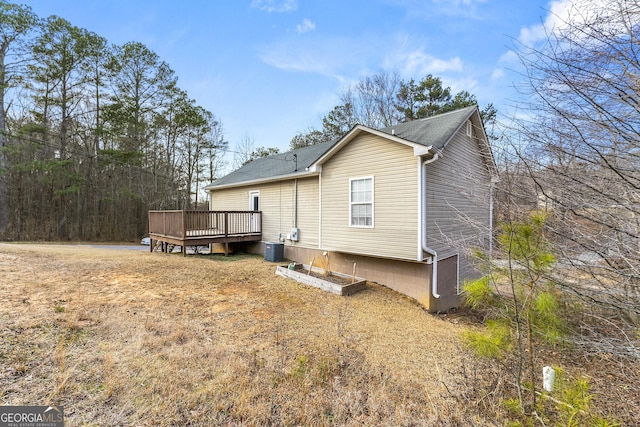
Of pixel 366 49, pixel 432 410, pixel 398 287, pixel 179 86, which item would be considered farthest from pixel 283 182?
pixel 179 86

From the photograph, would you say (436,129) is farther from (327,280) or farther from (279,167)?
(279,167)

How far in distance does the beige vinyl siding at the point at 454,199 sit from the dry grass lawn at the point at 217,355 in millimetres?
2082

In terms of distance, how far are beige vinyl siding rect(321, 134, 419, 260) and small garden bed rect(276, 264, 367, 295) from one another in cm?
82

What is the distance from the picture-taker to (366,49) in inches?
597

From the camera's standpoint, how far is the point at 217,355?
3.38m

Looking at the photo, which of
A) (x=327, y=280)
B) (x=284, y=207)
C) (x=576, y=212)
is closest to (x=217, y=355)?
(x=327, y=280)

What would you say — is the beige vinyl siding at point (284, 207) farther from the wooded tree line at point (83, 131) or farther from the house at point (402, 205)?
the wooded tree line at point (83, 131)

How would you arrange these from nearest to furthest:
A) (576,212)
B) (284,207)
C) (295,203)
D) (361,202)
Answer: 1. (576,212)
2. (361,202)
3. (295,203)
4. (284,207)

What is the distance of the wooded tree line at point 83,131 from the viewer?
15.5 m

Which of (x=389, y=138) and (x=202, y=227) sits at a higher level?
(x=389, y=138)

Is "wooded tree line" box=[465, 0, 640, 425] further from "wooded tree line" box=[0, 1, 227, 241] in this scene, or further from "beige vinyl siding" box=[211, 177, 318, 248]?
"wooded tree line" box=[0, 1, 227, 241]

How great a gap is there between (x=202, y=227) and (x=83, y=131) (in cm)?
1433

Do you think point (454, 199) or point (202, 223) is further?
point (202, 223)

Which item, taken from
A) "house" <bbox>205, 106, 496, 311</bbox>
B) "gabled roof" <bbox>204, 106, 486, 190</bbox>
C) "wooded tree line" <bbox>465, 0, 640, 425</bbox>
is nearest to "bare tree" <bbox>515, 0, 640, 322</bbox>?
"wooded tree line" <bbox>465, 0, 640, 425</bbox>
